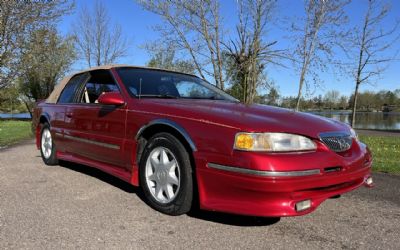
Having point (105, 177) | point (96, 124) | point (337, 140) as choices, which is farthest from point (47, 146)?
point (337, 140)

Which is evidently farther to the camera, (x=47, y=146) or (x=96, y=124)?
(x=47, y=146)

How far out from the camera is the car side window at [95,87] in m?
5.20

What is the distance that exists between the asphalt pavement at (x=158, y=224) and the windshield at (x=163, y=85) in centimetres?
118

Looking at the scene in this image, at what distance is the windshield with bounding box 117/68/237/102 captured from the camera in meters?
4.59

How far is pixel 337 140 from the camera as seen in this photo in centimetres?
351

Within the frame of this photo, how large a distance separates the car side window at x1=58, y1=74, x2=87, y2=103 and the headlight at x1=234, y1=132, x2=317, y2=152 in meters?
3.26

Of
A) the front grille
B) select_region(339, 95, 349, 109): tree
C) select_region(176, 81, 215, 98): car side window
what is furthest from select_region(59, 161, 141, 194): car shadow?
select_region(339, 95, 349, 109): tree

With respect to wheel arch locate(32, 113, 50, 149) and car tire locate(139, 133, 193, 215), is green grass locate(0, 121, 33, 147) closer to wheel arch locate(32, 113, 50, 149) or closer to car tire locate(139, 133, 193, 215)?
wheel arch locate(32, 113, 50, 149)

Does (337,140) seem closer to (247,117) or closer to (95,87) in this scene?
(247,117)

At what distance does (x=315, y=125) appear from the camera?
3541 millimetres

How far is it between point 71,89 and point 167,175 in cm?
282

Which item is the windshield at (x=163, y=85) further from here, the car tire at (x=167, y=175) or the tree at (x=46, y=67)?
the tree at (x=46, y=67)

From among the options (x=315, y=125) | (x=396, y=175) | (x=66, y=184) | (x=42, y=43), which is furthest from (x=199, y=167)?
(x=42, y=43)

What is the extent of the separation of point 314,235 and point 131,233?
4.93 feet
